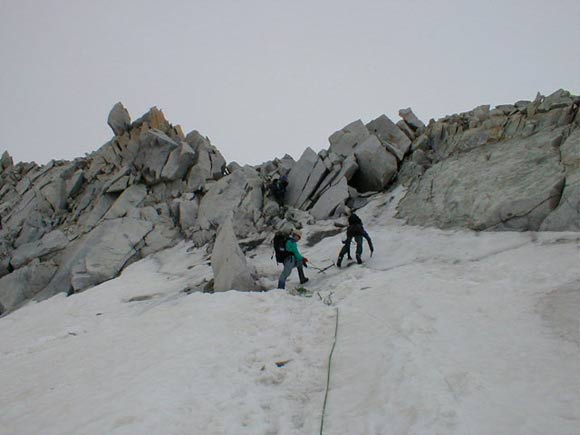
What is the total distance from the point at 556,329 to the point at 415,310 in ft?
9.35

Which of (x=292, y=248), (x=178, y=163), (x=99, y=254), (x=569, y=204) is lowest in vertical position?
(x=569, y=204)

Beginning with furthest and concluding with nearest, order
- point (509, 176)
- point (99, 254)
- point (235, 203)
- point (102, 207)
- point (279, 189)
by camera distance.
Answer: point (102, 207)
point (235, 203)
point (279, 189)
point (99, 254)
point (509, 176)

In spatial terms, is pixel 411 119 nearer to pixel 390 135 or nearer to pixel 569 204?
pixel 390 135

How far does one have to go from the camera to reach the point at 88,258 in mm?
23906

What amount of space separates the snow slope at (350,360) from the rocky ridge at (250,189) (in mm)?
3201

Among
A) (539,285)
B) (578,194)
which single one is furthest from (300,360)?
(578,194)

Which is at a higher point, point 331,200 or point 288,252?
point 331,200

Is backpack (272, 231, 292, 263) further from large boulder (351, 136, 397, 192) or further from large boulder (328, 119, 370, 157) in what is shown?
large boulder (328, 119, 370, 157)

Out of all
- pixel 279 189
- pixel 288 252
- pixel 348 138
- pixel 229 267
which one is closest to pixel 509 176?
pixel 288 252

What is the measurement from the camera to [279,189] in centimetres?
2609

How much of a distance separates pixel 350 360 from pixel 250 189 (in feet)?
68.6

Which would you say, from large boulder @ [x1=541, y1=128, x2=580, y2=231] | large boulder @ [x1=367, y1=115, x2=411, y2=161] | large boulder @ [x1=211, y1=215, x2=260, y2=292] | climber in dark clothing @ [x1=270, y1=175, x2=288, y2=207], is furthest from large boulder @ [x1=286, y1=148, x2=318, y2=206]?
large boulder @ [x1=541, y1=128, x2=580, y2=231]

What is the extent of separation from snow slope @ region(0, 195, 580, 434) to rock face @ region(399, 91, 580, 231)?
1632 mm

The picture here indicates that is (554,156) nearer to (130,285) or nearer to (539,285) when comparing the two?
(539,285)
